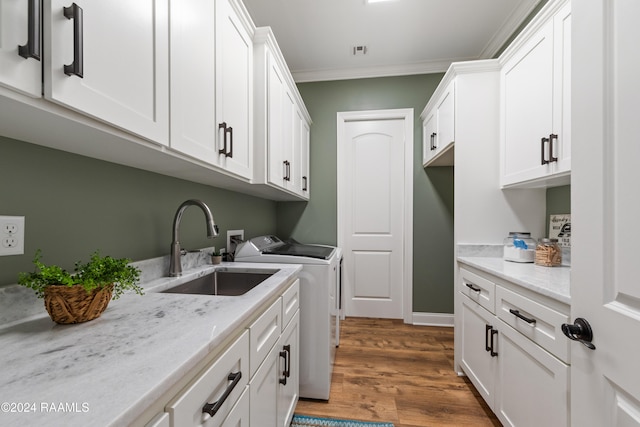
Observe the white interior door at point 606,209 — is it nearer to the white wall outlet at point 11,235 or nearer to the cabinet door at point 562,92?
the cabinet door at point 562,92

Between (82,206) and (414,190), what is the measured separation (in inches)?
108

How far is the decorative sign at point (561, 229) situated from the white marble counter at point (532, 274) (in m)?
0.25

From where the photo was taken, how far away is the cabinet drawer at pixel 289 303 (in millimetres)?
1272

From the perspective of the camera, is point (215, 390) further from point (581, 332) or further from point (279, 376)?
point (581, 332)

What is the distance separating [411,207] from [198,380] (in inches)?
107

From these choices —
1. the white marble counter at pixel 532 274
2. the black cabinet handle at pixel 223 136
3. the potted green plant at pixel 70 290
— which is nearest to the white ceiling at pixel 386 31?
the black cabinet handle at pixel 223 136

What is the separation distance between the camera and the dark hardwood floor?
5.14 feet

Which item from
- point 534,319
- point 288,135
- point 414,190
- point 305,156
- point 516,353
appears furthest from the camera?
point 414,190

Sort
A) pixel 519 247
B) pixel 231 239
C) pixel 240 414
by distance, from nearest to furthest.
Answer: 1. pixel 240 414
2. pixel 519 247
3. pixel 231 239

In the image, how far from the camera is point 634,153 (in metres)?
0.57

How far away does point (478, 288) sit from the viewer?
1686 mm

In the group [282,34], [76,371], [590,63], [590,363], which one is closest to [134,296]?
[76,371]

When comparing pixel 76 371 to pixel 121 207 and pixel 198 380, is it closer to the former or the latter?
pixel 198 380

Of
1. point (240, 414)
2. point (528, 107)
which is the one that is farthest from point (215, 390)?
point (528, 107)
